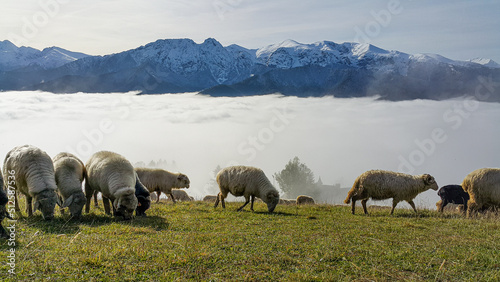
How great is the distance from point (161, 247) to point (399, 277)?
17.7 ft

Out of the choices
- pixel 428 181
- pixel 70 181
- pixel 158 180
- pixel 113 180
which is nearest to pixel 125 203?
pixel 113 180

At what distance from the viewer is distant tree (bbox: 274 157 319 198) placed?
133 metres

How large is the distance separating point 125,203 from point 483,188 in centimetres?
1607

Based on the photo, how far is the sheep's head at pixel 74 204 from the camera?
13009 mm

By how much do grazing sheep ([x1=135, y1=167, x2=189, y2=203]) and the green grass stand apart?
34.6 feet

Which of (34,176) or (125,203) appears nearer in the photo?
(34,176)

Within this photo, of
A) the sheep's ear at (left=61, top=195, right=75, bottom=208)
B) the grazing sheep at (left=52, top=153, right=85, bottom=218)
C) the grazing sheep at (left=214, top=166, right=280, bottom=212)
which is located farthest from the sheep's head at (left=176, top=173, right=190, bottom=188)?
the sheep's ear at (left=61, top=195, right=75, bottom=208)

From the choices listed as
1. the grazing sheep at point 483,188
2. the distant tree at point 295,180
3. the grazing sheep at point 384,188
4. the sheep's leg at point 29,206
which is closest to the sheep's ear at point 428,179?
the grazing sheep at point 384,188

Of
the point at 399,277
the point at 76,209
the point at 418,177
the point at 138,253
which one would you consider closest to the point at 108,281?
the point at 138,253

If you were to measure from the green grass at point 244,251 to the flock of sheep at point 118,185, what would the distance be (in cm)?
76

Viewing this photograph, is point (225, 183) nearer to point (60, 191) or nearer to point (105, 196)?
point (105, 196)

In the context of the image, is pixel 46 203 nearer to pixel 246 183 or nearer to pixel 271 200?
pixel 246 183

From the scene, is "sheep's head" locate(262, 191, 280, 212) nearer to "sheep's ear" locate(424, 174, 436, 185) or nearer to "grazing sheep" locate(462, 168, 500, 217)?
"sheep's ear" locate(424, 174, 436, 185)

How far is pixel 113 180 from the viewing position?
46.9ft
